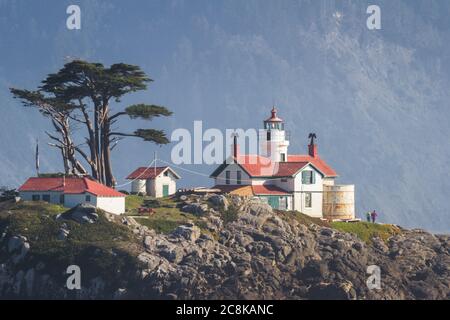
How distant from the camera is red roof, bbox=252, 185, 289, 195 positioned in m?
117

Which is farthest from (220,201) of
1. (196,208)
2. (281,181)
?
(281,181)

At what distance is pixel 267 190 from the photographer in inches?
4624

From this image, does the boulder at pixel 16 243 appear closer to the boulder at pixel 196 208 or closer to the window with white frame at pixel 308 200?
the boulder at pixel 196 208

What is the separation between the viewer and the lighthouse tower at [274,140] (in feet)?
395

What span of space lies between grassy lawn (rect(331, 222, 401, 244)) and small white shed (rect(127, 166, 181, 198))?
1482 cm

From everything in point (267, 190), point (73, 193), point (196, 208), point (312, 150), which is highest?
point (312, 150)

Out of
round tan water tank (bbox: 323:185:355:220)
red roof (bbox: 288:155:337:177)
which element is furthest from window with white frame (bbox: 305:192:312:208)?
red roof (bbox: 288:155:337:177)

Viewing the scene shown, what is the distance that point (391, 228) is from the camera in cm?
11800

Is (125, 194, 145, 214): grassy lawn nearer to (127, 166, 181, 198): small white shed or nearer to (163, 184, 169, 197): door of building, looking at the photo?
(127, 166, 181, 198): small white shed

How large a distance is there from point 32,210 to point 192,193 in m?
14.2

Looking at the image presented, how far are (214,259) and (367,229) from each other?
56.7ft

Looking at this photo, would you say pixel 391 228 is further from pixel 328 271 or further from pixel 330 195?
pixel 328 271

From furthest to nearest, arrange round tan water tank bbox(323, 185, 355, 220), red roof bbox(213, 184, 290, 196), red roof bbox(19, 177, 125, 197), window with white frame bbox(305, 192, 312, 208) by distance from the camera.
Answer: round tan water tank bbox(323, 185, 355, 220) < window with white frame bbox(305, 192, 312, 208) < red roof bbox(213, 184, 290, 196) < red roof bbox(19, 177, 125, 197)

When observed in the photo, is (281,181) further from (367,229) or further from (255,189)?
(367,229)
